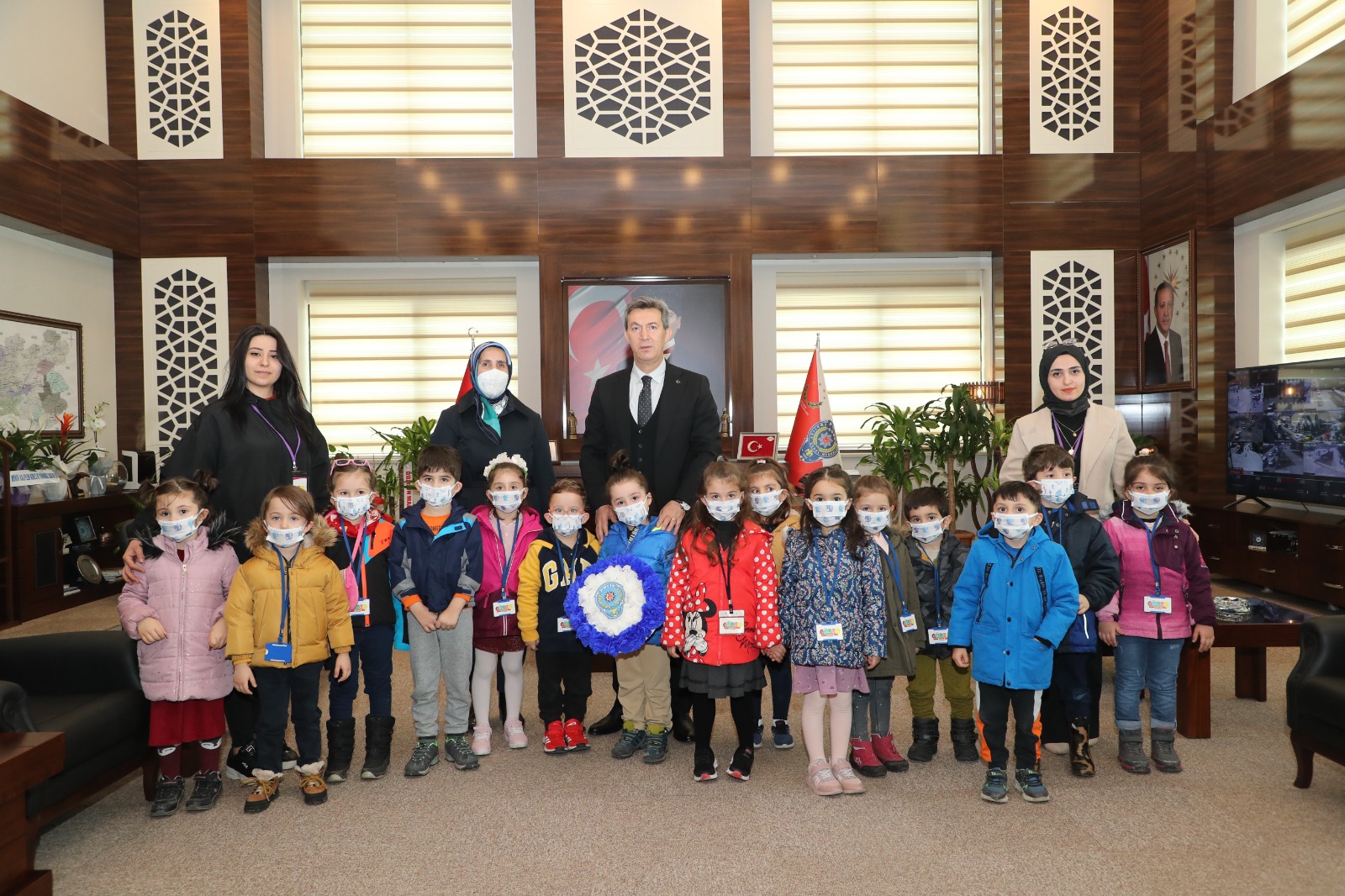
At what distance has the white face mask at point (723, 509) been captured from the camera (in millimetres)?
3023

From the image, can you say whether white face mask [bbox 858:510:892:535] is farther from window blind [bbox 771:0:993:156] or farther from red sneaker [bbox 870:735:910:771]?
window blind [bbox 771:0:993:156]

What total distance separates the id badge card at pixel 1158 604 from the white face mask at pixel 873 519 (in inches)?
37.8

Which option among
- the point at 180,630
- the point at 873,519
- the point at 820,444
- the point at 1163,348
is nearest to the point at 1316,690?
the point at 873,519

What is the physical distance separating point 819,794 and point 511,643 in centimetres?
124

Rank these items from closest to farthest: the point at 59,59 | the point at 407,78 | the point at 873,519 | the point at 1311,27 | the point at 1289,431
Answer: the point at 873,519 → the point at 1289,431 → the point at 1311,27 → the point at 59,59 → the point at 407,78

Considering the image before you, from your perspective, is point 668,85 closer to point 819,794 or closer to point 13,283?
point 13,283

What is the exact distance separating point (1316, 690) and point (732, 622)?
187 centimetres

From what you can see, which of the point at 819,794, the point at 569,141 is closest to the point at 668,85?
the point at 569,141

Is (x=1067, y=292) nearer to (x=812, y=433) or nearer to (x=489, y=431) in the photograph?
(x=812, y=433)

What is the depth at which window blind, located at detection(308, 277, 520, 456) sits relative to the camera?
8.15 meters

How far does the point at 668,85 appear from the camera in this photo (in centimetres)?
770

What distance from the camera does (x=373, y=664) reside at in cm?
318

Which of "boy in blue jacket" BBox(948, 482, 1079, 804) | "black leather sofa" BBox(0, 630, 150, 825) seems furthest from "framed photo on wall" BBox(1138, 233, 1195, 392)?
"black leather sofa" BBox(0, 630, 150, 825)

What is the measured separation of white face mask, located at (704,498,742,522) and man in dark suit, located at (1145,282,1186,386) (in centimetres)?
548
